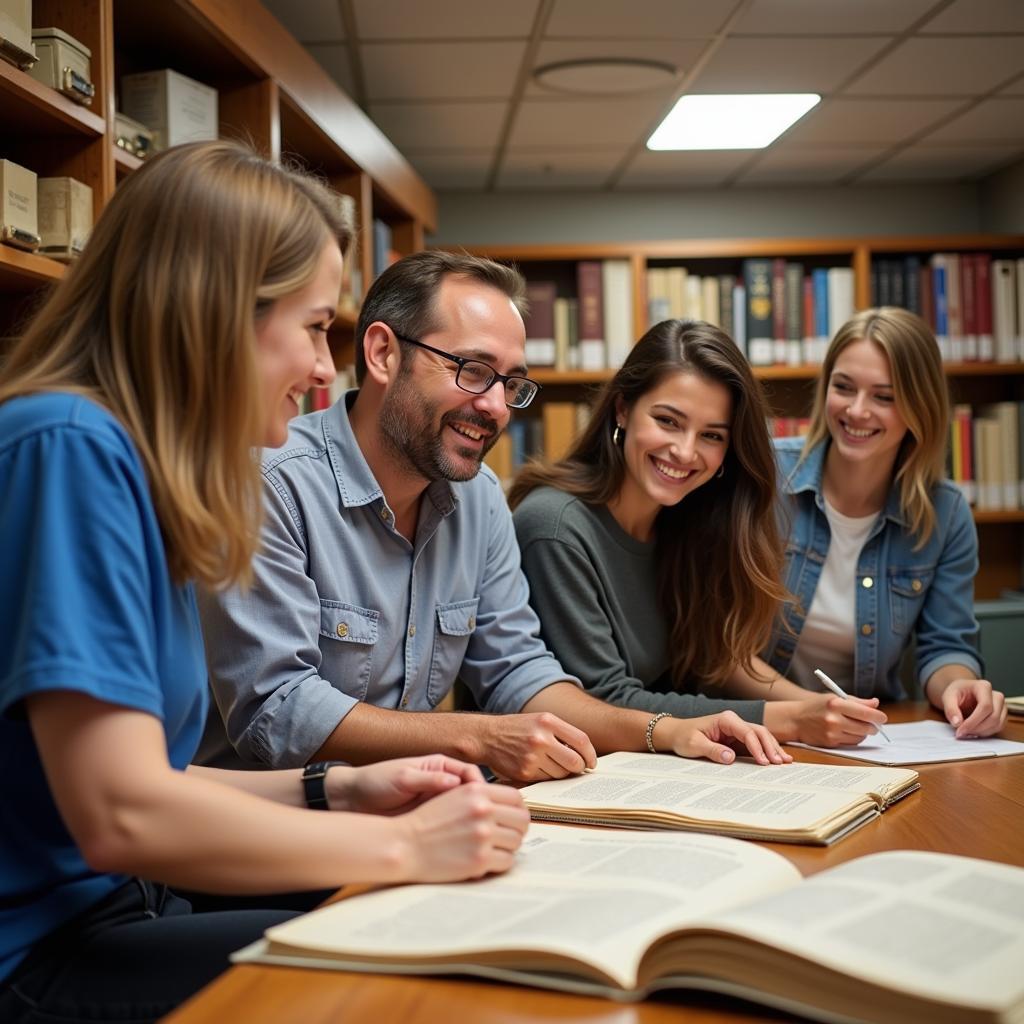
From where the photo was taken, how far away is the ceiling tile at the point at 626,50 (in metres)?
3.09

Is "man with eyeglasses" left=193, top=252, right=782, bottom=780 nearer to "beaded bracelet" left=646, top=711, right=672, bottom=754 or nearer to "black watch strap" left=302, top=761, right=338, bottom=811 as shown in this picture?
"beaded bracelet" left=646, top=711, right=672, bottom=754

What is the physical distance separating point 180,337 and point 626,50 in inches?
103

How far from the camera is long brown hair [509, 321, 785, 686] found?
191cm

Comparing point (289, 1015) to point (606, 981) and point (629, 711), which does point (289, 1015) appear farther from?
point (629, 711)

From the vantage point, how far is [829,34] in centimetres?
308

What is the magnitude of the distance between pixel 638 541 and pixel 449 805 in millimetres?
1134

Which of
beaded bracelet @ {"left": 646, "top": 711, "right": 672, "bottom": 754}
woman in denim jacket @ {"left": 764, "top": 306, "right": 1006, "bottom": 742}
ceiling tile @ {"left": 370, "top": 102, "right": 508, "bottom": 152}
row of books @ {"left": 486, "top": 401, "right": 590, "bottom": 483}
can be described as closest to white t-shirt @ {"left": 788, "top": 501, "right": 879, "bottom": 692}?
woman in denim jacket @ {"left": 764, "top": 306, "right": 1006, "bottom": 742}

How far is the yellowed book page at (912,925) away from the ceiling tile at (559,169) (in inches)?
147

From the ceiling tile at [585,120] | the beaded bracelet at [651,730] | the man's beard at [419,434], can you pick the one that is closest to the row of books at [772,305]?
the ceiling tile at [585,120]

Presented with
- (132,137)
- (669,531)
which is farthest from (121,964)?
(132,137)

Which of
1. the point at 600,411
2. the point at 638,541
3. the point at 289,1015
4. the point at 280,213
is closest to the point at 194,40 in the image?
the point at 600,411

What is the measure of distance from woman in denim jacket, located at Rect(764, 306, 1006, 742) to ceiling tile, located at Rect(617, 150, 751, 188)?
7.42ft

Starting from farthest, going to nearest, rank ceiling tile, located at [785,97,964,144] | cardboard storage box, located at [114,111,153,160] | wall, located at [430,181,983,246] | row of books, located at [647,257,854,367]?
wall, located at [430,181,983,246], row of books, located at [647,257,854,367], ceiling tile, located at [785,97,964,144], cardboard storage box, located at [114,111,153,160]

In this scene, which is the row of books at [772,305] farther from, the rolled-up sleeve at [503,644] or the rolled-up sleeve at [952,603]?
the rolled-up sleeve at [503,644]
